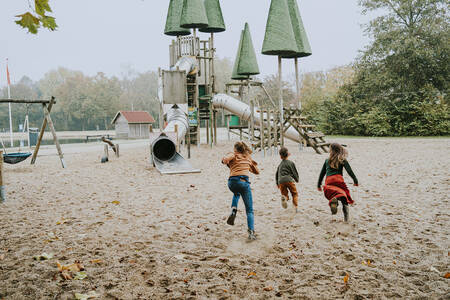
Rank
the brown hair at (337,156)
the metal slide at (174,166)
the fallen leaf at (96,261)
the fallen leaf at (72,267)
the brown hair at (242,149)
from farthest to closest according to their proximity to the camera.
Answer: the metal slide at (174,166), the brown hair at (337,156), the brown hair at (242,149), the fallen leaf at (96,261), the fallen leaf at (72,267)

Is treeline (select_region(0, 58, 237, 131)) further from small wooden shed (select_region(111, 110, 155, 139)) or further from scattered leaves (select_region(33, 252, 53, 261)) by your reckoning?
scattered leaves (select_region(33, 252, 53, 261))

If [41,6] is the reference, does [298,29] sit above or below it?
above

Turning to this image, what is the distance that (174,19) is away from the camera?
2327 centimetres

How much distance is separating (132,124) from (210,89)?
2340cm

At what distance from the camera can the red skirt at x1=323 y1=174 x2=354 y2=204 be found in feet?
18.7

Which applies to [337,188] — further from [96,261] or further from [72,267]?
[72,267]

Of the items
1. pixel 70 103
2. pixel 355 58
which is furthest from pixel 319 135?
pixel 70 103

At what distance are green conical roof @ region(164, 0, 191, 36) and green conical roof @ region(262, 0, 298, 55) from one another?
359 inches

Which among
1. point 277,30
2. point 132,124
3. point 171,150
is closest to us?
point 171,150

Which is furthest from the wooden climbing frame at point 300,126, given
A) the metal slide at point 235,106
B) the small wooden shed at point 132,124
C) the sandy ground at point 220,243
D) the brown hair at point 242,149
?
the small wooden shed at point 132,124

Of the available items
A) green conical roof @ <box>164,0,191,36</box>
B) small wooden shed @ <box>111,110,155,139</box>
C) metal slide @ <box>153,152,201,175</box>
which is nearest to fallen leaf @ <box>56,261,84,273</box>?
metal slide @ <box>153,152,201,175</box>

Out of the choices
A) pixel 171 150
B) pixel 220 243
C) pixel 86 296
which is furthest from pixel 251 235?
pixel 171 150

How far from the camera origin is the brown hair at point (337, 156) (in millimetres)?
5680

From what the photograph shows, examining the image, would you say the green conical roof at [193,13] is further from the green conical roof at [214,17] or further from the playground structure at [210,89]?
the green conical roof at [214,17]
